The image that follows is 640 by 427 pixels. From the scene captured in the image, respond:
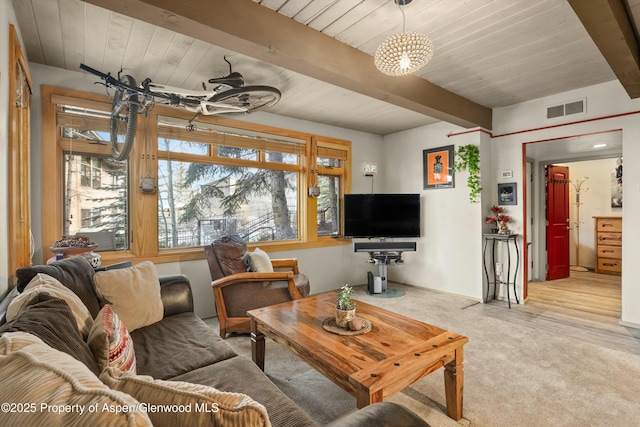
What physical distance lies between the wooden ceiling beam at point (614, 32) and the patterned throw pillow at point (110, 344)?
110 inches

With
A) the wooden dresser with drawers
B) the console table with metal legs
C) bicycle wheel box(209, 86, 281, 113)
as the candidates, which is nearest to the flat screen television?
the console table with metal legs

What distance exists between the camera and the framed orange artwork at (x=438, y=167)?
4.55 metres

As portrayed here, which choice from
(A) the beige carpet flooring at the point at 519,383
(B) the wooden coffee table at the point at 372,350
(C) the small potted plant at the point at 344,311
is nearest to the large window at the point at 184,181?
(A) the beige carpet flooring at the point at 519,383

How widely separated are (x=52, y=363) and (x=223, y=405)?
34 cm

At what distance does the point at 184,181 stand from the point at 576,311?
4.95 m

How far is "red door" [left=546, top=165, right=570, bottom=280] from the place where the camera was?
5.46m

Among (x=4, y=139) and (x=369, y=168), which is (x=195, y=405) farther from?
(x=369, y=168)

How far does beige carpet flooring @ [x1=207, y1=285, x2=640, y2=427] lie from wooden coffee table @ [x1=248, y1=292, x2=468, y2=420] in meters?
0.25

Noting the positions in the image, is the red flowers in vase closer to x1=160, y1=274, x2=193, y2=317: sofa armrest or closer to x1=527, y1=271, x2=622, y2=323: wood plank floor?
x1=527, y1=271, x2=622, y2=323: wood plank floor

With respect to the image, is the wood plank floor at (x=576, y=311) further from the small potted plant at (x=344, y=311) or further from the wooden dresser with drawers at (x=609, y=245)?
the small potted plant at (x=344, y=311)

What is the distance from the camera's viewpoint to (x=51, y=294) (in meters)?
1.27

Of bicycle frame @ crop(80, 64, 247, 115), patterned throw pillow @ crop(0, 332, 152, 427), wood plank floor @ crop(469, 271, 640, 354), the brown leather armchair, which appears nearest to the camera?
patterned throw pillow @ crop(0, 332, 152, 427)

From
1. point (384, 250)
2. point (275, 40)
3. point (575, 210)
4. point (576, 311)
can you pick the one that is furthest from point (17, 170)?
point (575, 210)

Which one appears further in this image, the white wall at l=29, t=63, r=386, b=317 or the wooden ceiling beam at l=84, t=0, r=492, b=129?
the white wall at l=29, t=63, r=386, b=317
